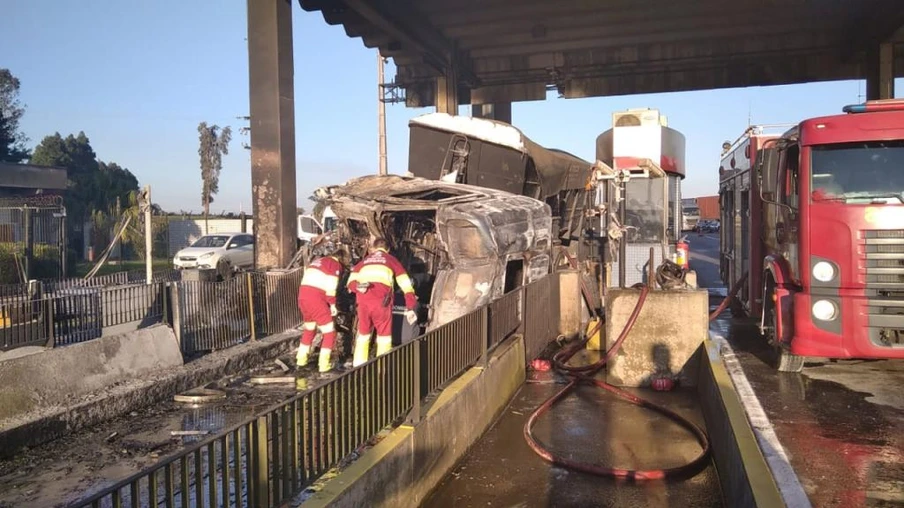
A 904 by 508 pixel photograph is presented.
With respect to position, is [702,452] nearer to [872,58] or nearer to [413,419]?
[413,419]

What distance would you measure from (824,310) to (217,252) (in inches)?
754

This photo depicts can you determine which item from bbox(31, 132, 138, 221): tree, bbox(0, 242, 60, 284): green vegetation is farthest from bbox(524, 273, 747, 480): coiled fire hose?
bbox(31, 132, 138, 221): tree

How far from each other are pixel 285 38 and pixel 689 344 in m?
8.79

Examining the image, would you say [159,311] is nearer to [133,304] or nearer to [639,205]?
[133,304]

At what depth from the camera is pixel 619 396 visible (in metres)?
8.16

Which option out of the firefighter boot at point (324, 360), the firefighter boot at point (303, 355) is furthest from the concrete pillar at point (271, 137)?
the firefighter boot at point (324, 360)

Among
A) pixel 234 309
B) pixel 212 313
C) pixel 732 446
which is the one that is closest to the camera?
pixel 732 446

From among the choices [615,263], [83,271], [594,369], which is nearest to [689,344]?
[594,369]

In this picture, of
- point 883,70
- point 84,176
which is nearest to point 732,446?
point 883,70

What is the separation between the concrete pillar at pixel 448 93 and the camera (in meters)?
20.5

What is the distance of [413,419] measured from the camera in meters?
5.16

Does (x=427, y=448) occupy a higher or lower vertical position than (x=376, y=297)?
lower

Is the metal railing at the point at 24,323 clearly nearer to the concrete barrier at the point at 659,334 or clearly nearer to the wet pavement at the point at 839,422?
the concrete barrier at the point at 659,334

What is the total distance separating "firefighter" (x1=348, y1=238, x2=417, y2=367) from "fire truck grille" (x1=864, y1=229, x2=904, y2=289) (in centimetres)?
479
